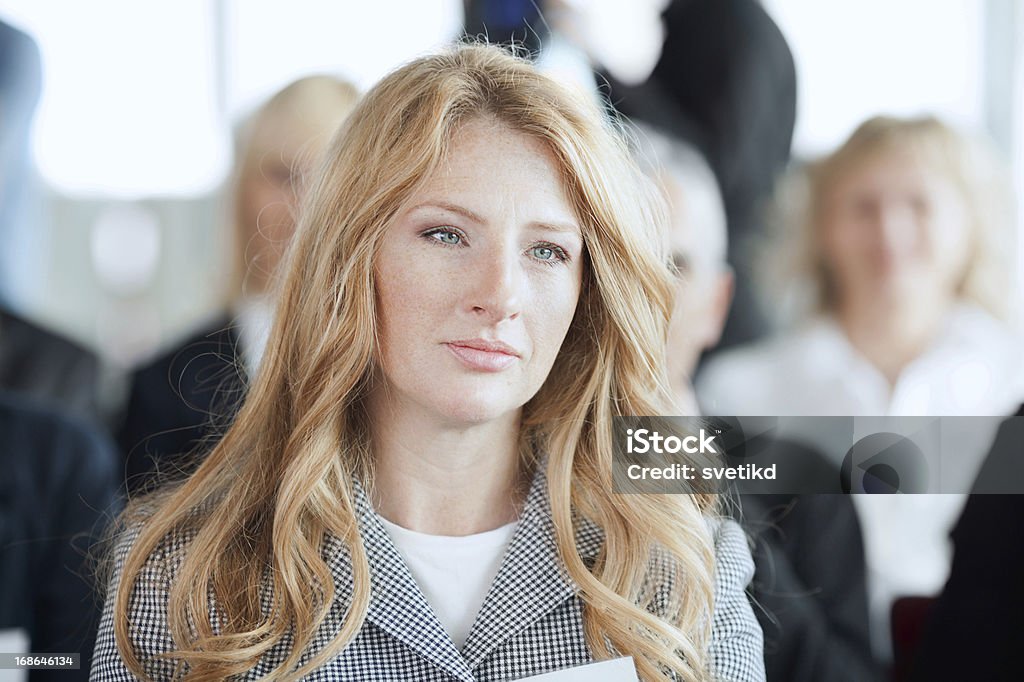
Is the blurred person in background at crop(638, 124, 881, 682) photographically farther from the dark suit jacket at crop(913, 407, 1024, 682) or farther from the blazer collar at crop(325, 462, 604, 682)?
the blazer collar at crop(325, 462, 604, 682)

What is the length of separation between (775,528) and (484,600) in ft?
1.93

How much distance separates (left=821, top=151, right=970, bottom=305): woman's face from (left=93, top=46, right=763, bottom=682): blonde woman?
0.57 metres

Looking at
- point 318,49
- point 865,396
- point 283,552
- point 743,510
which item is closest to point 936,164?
point 865,396

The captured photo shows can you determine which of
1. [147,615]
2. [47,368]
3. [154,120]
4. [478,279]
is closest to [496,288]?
[478,279]

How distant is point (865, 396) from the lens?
1.88 m

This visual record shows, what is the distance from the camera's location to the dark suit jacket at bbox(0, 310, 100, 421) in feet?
6.78

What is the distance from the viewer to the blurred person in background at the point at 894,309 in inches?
72.1

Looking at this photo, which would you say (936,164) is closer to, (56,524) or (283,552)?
(283,552)

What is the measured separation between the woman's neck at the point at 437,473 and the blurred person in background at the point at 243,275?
553mm

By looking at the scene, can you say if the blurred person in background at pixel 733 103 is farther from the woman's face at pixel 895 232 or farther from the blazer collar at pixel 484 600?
the blazer collar at pixel 484 600

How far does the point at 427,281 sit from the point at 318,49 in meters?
0.86
